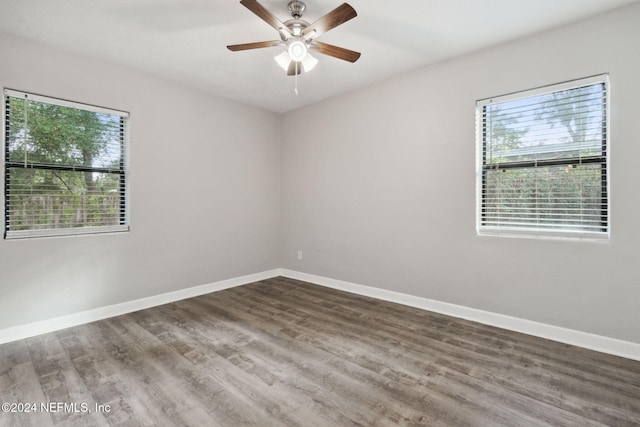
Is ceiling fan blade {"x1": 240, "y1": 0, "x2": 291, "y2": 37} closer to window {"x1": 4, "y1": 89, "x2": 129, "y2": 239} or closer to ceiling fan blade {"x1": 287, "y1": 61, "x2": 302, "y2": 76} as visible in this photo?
ceiling fan blade {"x1": 287, "y1": 61, "x2": 302, "y2": 76}

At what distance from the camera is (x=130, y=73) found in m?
3.33

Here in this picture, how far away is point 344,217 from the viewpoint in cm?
416

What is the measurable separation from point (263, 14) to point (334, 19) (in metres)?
0.46

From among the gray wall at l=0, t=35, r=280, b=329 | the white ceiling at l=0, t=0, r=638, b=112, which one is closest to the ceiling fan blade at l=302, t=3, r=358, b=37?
the white ceiling at l=0, t=0, r=638, b=112

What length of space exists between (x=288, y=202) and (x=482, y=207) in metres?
2.77

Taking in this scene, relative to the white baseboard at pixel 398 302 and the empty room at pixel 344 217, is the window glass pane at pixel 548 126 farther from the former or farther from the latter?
the white baseboard at pixel 398 302

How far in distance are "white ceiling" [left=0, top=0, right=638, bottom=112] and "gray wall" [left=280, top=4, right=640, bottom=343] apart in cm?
23

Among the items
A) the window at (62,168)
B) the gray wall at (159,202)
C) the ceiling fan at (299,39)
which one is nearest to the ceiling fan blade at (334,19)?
the ceiling fan at (299,39)

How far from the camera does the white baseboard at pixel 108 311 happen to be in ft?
8.87

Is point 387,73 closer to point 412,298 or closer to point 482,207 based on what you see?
point 482,207

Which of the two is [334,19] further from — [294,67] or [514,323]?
[514,323]

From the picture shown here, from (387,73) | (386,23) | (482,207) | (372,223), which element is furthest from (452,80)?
(372,223)

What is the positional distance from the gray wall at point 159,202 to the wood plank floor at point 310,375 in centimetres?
43

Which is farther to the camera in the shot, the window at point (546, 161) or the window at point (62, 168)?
the window at point (62, 168)
